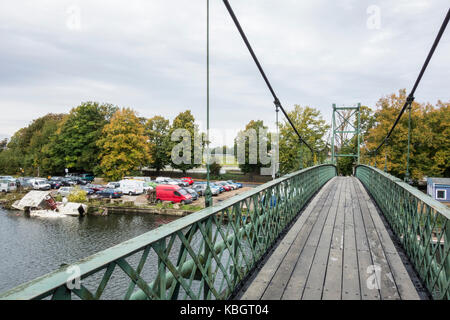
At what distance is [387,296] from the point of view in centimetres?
269

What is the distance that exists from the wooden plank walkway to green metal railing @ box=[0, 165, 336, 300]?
0.84 ft

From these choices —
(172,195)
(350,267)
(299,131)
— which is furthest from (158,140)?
(350,267)

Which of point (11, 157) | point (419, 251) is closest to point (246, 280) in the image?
point (419, 251)

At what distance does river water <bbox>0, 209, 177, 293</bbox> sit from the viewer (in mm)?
13000

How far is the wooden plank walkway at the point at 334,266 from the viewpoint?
2754mm

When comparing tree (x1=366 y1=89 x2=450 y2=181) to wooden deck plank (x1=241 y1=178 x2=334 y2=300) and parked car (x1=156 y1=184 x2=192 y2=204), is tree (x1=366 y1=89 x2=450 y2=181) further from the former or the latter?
wooden deck plank (x1=241 y1=178 x2=334 y2=300)

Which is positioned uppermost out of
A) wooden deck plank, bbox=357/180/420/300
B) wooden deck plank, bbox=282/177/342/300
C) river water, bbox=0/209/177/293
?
wooden deck plank, bbox=282/177/342/300

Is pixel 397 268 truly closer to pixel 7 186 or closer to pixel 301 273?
pixel 301 273

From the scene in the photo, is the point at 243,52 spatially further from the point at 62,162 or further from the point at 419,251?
the point at 62,162

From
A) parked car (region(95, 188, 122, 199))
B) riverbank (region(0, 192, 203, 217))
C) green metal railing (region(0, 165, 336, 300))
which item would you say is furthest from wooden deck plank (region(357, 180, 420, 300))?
parked car (region(95, 188, 122, 199))

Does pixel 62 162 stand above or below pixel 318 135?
below

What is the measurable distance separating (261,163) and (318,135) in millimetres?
9478

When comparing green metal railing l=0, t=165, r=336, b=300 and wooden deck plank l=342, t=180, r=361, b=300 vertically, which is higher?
green metal railing l=0, t=165, r=336, b=300

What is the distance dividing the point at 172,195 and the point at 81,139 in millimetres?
21687
